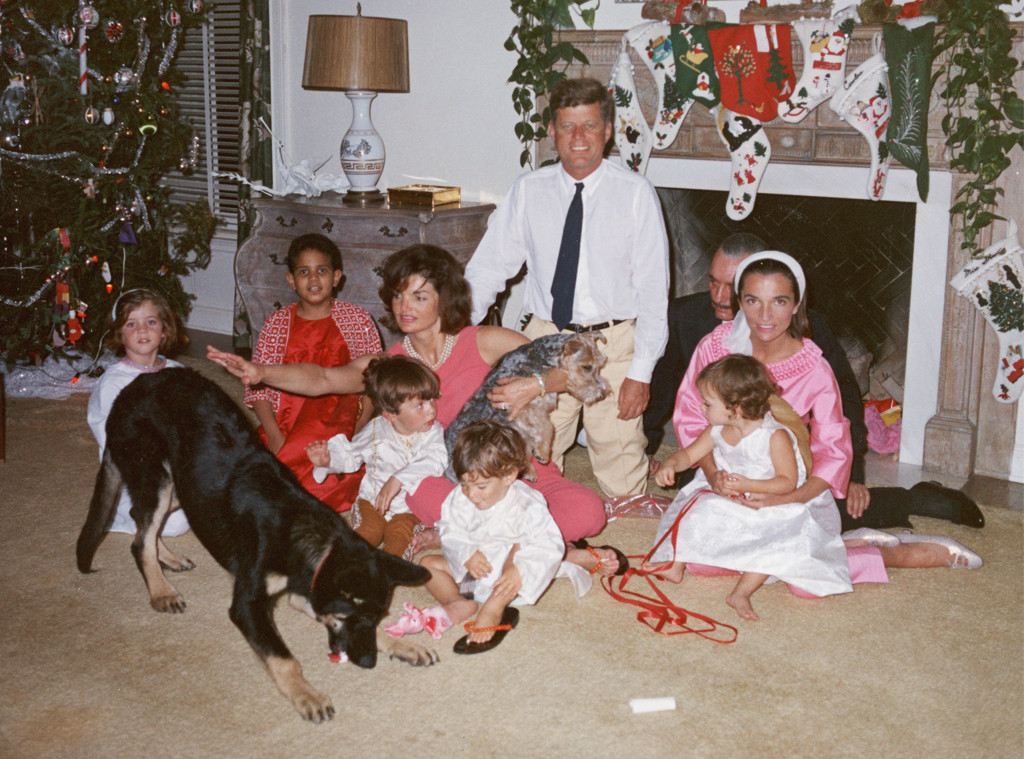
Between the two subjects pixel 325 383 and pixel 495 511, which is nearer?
pixel 495 511

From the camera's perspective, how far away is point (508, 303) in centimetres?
571

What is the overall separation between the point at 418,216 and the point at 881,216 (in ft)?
7.70

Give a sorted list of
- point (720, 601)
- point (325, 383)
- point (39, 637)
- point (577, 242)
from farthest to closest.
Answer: point (577, 242), point (325, 383), point (720, 601), point (39, 637)

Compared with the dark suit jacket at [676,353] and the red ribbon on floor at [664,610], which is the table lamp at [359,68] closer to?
the dark suit jacket at [676,353]

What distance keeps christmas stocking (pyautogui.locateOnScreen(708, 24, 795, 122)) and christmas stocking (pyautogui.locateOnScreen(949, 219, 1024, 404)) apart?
113cm

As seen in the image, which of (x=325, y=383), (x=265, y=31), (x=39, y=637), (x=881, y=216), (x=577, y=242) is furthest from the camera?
(x=265, y=31)

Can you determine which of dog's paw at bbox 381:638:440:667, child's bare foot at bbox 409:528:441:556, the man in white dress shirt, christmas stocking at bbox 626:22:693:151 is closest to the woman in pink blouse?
the man in white dress shirt

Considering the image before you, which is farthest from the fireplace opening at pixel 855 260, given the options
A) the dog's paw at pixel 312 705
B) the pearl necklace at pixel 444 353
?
the dog's paw at pixel 312 705

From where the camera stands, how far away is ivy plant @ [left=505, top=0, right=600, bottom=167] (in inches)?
199

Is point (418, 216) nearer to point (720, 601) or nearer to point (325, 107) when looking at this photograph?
point (325, 107)

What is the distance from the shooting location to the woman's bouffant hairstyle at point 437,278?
11.5 ft

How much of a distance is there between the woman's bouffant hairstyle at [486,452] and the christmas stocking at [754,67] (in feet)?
7.78

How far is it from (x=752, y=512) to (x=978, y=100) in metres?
2.11

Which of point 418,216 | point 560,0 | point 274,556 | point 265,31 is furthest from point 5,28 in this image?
point 274,556
